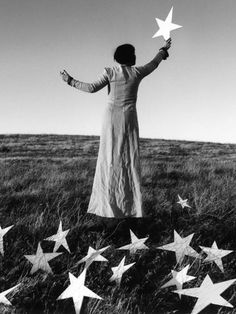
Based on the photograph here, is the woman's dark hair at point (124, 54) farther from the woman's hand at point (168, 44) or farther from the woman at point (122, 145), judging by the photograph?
the woman's hand at point (168, 44)

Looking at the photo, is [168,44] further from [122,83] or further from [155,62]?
[122,83]

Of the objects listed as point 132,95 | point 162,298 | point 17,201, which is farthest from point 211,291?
point 17,201

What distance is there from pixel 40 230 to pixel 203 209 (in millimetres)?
2404

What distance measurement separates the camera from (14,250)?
138 inches

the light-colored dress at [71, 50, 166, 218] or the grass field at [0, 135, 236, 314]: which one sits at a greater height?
the light-colored dress at [71, 50, 166, 218]

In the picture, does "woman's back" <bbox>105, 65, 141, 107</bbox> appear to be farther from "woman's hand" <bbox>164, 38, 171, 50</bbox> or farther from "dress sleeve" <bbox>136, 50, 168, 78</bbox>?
"woman's hand" <bbox>164, 38, 171, 50</bbox>

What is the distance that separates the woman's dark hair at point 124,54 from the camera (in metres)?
4.50

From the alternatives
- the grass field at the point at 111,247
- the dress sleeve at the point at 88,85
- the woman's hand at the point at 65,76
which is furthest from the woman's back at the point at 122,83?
the grass field at the point at 111,247

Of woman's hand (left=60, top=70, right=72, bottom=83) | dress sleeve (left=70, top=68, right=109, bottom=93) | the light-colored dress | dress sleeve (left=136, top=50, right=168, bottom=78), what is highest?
dress sleeve (left=136, top=50, right=168, bottom=78)

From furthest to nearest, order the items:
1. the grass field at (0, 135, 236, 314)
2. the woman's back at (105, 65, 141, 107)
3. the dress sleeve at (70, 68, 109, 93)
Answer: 1. the woman's back at (105, 65, 141, 107)
2. the dress sleeve at (70, 68, 109, 93)
3. the grass field at (0, 135, 236, 314)

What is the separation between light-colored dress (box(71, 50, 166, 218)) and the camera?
14.8 ft

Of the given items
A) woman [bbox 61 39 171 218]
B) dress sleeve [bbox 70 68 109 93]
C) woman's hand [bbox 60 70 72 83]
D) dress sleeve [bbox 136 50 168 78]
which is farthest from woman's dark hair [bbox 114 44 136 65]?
woman's hand [bbox 60 70 72 83]

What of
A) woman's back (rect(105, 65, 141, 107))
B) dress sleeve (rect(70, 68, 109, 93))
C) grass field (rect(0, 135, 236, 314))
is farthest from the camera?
woman's back (rect(105, 65, 141, 107))

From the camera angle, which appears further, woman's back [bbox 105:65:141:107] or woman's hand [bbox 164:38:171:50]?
woman's hand [bbox 164:38:171:50]
